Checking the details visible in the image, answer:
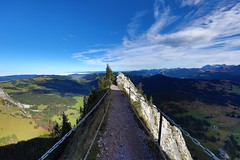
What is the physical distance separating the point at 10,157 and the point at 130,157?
21884cm

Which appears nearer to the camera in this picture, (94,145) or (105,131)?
(94,145)

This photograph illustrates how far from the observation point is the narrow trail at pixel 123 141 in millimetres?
17562

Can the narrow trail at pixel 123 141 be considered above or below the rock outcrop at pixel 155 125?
above

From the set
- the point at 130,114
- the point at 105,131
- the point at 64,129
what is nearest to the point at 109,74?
the point at 64,129

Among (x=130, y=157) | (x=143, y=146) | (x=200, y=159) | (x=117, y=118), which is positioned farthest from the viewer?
(x=200, y=159)

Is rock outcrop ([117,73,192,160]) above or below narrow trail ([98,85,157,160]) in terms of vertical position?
below

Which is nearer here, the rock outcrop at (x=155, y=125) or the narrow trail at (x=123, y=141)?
the narrow trail at (x=123, y=141)

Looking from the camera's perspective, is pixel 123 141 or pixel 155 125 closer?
pixel 123 141

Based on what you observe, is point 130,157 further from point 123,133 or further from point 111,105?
point 111,105

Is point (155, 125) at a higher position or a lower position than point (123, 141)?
lower

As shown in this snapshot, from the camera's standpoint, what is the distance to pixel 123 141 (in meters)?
20.1

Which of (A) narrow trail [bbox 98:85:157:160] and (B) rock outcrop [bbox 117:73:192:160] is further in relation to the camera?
(B) rock outcrop [bbox 117:73:192:160]

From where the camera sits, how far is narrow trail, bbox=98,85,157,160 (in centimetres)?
1756

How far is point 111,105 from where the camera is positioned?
35.0 metres
